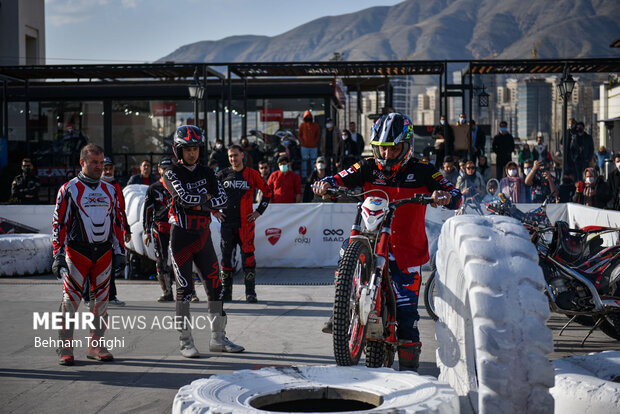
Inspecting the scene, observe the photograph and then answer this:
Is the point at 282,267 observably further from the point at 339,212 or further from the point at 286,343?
the point at 286,343

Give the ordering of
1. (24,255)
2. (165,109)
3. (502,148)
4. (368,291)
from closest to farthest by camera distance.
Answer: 1. (368,291)
2. (24,255)
3. (502,148)
4. (165,109)

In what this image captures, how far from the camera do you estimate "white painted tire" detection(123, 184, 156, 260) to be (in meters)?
11.8

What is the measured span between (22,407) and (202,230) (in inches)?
89.1

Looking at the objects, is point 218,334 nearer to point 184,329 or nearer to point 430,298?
point 184,329

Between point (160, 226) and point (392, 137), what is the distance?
5202mm

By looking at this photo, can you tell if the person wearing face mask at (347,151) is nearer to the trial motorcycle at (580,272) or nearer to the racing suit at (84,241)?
the trial motorcycle at (580,272)

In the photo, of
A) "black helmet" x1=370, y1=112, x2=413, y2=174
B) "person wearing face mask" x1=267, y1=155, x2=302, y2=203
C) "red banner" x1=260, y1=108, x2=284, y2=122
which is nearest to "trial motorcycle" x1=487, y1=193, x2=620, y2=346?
"black helmet" x1=370, y1=112, x2=413, y2=174

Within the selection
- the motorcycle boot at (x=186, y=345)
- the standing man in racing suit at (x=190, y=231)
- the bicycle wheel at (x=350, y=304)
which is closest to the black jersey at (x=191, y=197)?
the standing man in racing suit at (x=190, y=231)

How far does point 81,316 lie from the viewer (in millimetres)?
9109

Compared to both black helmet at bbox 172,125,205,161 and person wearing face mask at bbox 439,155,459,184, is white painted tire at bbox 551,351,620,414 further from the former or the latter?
person wearing face mask at bbox 439,155,459,184

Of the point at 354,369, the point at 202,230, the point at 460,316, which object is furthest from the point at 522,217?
the point at 354,369

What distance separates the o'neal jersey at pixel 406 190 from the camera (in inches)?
221

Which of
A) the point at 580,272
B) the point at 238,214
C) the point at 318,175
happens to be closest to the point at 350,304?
the point at 580,272

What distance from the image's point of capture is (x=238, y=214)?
32.6ft
